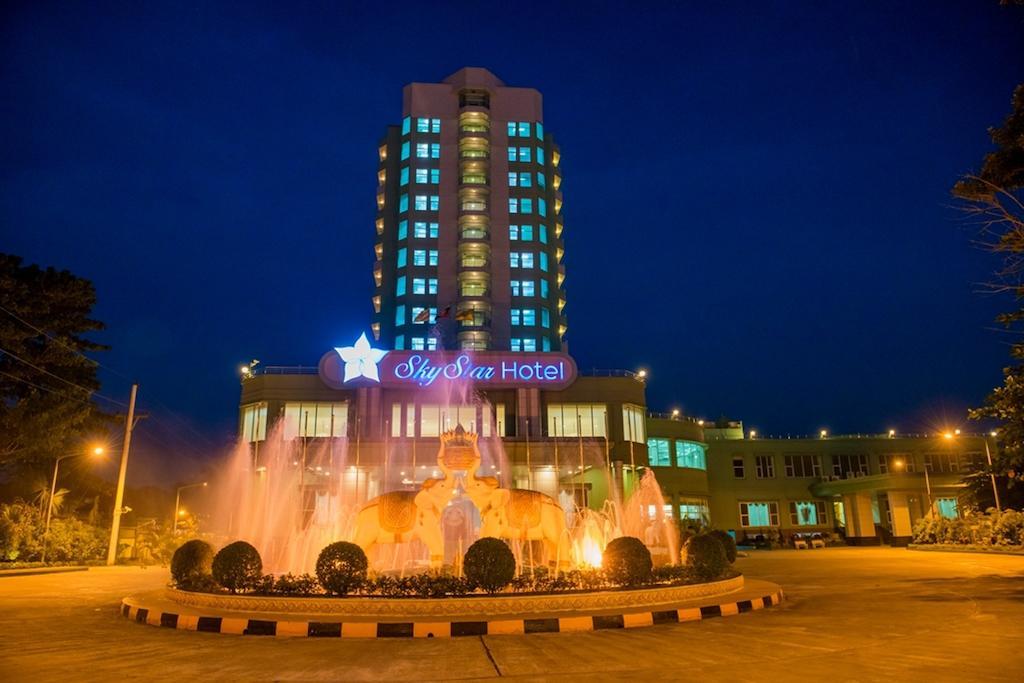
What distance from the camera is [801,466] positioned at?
174 ft

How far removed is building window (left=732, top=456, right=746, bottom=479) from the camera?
5272 cm

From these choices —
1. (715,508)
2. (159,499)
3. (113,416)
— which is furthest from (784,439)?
(159,499)

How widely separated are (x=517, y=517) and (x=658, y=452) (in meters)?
37.2

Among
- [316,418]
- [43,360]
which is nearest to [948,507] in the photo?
[316,418]

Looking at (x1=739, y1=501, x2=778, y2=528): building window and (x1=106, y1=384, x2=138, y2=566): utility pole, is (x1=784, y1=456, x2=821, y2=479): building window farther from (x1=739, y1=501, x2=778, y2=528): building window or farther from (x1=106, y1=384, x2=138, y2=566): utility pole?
(x1=106, y1=384, x2=138, y2=566): utility pole

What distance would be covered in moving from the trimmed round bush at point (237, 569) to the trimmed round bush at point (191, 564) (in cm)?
93

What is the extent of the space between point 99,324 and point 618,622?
2885 cm

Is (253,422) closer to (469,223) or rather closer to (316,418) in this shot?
(316,418)

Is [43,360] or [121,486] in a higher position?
[43,360]

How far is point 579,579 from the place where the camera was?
Result: 11.9 meters

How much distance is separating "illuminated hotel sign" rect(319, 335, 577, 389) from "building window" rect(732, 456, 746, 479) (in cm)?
1833

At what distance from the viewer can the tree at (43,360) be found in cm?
2638

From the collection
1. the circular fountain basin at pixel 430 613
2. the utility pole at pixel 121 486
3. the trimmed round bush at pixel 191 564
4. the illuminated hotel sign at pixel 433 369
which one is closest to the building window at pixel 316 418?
the illuminated hotel sign at pixel 433 369

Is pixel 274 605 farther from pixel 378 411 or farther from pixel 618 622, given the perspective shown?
→ pixel 378 411
